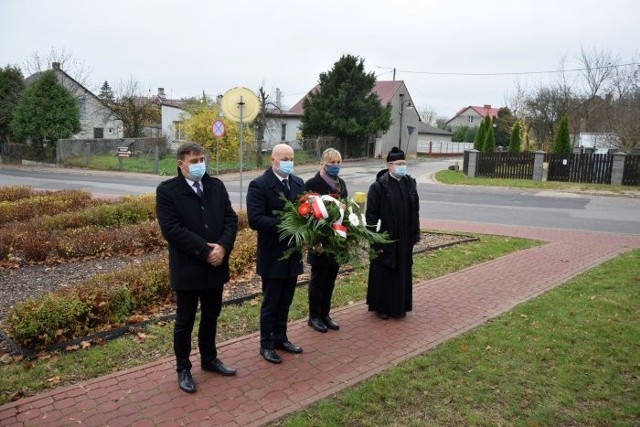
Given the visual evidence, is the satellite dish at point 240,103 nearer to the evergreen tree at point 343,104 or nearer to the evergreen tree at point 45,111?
the evergreen tree at point 45,111

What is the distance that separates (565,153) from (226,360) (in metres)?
25.8

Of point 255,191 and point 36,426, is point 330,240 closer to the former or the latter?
point 255,191

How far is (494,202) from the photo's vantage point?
709 inches

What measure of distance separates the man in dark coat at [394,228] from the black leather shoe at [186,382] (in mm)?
2430

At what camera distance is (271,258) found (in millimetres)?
4551

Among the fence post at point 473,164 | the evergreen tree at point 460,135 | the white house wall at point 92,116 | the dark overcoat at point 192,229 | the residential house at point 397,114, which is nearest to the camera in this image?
the dark overcoat at point 192,229

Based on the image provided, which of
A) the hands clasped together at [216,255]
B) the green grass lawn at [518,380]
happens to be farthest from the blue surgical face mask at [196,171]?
the green grass lawn at [518,380]

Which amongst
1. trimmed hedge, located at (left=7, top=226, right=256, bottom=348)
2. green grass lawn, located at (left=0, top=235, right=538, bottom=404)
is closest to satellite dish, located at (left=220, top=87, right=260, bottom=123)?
green grass lawn, located at (left=0, top=235, right=538, bottom=404)

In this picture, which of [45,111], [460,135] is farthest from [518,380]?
[460,135]

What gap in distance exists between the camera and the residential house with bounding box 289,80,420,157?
4866cm

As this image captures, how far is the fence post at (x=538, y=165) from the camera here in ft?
84.2

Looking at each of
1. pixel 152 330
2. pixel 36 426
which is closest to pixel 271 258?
pixel 152 330

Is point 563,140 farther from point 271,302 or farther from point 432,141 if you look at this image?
point 432,141

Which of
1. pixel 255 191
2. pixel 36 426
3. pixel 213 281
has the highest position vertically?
pixel 255 191
